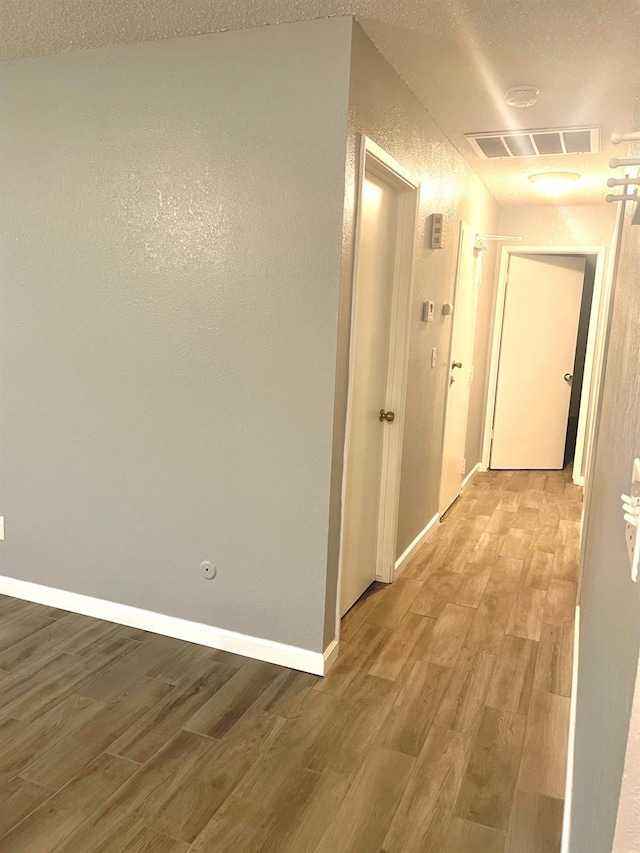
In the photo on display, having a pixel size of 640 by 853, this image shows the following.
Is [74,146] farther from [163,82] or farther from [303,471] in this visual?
[303,471]

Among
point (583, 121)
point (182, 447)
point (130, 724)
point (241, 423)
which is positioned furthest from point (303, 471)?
point (583, 121)

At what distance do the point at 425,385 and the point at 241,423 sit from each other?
4.95 ft

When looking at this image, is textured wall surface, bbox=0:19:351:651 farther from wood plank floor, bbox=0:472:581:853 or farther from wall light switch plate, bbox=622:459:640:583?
wall light switch plate, bbox=622:459:640:583

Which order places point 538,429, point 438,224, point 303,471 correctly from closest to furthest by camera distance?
point 303,471
point 438,224
point 538,429

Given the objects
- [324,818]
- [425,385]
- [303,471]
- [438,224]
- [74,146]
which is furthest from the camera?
[425,385]

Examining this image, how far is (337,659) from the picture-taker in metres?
2.71

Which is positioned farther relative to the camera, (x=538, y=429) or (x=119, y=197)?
(x=538, y=429)

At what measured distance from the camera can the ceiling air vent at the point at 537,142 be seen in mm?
3369

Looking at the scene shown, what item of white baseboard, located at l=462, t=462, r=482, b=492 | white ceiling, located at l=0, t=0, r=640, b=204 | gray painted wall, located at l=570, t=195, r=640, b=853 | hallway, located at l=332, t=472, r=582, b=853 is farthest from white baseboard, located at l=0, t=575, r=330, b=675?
white baseboard, located at l=462, t=462, r=482, b=492

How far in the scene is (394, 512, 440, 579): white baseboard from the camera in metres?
3.60

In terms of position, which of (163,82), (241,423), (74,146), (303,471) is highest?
(163,82)

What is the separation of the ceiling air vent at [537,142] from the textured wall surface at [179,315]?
158 cm

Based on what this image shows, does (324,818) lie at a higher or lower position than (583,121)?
lower

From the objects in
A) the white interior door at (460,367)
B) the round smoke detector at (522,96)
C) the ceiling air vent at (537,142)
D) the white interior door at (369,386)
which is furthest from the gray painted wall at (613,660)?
the white interior door at (460,367)
